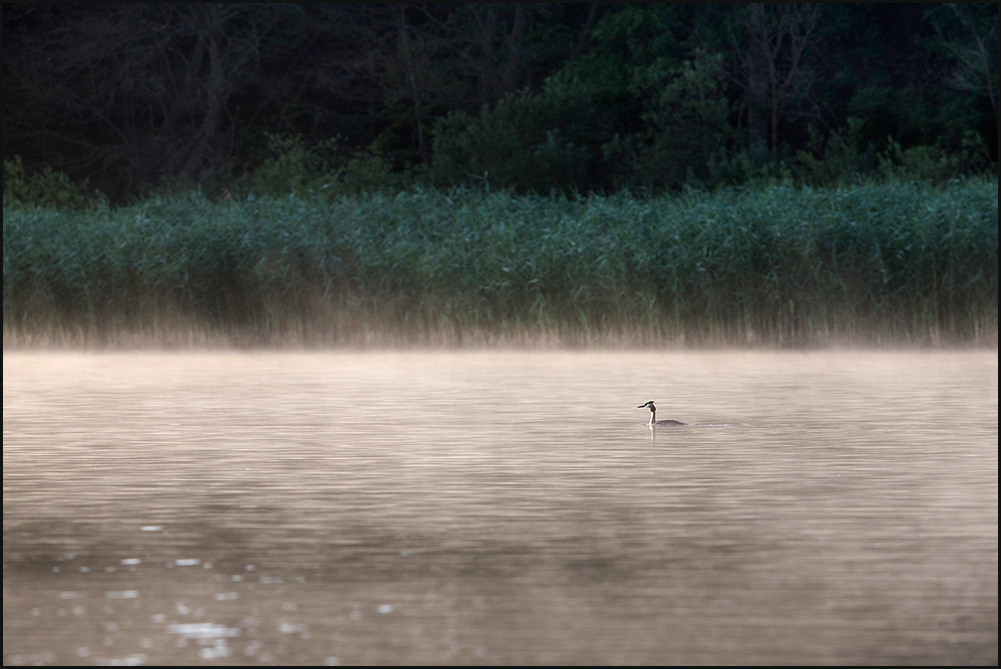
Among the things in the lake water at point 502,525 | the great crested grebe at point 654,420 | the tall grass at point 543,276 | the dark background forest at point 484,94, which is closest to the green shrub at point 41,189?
the dark background forest at point 484,94

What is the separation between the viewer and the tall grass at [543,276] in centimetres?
1578

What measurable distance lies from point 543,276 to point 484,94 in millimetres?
14665

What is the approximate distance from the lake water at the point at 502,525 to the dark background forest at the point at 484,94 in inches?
615

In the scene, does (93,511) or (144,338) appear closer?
(93,511)

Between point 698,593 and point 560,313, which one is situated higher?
point 560,313

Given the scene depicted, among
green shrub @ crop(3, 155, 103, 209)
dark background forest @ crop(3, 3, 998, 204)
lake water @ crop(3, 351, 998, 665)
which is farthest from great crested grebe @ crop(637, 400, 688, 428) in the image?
green shrub @ crop(3, 155, 103, 209)

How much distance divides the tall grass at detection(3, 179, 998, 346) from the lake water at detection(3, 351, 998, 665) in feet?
12.6

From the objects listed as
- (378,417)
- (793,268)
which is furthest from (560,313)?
(378,417)

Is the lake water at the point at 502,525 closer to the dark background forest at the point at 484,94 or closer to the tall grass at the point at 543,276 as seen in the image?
the tall grass at the point at 543,276

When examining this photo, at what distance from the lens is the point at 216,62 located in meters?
30.4

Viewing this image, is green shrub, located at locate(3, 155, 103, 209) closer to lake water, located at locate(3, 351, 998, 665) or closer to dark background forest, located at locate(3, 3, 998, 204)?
dark background forest, located at locate(3, 3, 998, 204)

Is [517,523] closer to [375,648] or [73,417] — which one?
[375,648]

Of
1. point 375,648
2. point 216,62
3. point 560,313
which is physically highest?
point 216,62

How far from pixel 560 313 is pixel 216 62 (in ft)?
53.7
